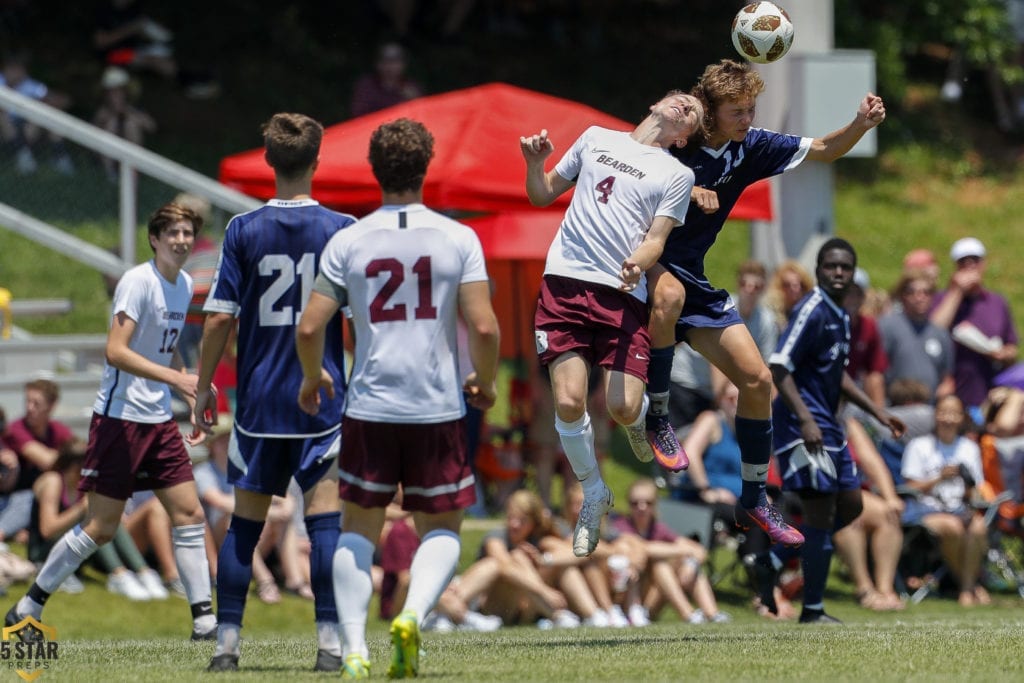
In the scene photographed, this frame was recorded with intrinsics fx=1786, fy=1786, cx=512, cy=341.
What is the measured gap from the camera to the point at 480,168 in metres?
13.8

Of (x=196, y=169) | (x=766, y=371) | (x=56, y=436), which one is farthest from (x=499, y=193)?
(x=196, y=169)

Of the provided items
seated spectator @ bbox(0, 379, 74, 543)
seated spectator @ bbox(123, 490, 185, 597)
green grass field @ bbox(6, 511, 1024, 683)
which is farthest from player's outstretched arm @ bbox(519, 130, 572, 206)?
seated spectator @ bbox(0, 379, 74, 543)

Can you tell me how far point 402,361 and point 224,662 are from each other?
1.65 metres

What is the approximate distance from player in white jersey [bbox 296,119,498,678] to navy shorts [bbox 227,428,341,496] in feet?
2.09

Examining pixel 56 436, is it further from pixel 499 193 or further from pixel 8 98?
pixel 499 193

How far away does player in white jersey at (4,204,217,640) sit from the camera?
9133 mm

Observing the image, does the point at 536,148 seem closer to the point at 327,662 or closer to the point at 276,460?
the point at 276,460

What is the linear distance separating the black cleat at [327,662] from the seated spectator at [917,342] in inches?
327

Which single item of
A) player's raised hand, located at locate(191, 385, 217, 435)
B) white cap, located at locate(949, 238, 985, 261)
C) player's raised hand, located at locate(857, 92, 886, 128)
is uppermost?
player's raised hand, located at locate(857, 92, 886, 128)

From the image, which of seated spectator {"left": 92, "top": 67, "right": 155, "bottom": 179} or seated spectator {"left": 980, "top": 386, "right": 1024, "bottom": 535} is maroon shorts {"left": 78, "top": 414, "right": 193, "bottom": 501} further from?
Answer: seated spectator {"left": 92, "top": 67, "right": 155, "bottom": 179}

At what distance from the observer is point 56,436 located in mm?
13078

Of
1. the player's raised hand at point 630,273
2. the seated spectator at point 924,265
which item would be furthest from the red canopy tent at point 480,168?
the player's raised hand at point 630,273

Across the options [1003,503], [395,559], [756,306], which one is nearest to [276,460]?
[395,559]

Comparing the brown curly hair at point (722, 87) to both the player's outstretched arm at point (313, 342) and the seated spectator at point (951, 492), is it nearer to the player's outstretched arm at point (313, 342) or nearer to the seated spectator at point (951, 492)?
the player's outstretched arm at point (313, 342)
